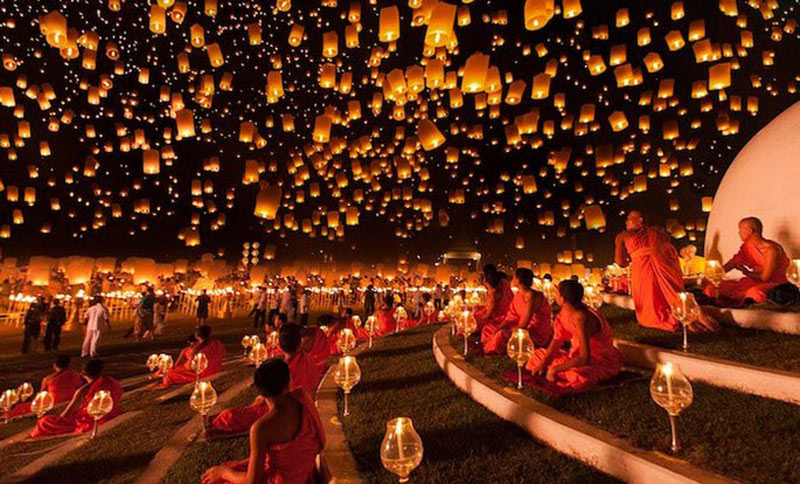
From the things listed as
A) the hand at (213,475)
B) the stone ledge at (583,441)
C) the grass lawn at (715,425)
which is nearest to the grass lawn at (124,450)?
the hand at (213,475)

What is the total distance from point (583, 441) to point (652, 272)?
12.8 feet

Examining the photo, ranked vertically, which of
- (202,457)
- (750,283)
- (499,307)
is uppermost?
(750,283)

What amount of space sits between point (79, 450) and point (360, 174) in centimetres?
1396

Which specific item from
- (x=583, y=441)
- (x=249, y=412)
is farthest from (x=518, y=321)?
(x=249, y=412)

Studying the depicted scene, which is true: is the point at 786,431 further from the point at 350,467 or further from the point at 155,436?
the point at 155,436

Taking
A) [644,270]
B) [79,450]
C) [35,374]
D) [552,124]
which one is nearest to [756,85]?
[552,124]

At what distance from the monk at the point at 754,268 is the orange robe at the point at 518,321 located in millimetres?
2217

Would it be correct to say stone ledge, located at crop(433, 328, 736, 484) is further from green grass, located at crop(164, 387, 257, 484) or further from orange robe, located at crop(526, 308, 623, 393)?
green grass, located at crop(164, 387, 257, 484)

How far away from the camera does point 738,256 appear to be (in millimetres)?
7090

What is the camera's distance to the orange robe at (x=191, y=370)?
8.59m

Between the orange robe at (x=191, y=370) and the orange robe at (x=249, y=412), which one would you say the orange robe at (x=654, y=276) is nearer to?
the orange robe at (x=249, y=412)

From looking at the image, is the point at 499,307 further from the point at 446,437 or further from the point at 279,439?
the point at 279,439

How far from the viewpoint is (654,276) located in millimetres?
6602

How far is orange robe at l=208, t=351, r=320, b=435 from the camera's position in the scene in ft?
17.1
